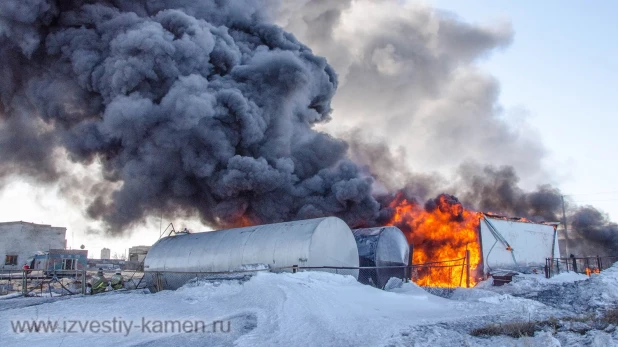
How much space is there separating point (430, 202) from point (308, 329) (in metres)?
18.9

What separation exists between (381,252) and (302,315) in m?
10.4

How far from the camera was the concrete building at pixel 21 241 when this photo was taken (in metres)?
51.0

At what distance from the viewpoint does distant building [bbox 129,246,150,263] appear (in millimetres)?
57597

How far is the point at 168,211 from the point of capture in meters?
27.6

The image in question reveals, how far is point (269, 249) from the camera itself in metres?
18.0

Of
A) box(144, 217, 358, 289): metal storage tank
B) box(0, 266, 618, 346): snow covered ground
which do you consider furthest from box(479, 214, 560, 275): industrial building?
box(144, 217, 358, 289): metal storage tank

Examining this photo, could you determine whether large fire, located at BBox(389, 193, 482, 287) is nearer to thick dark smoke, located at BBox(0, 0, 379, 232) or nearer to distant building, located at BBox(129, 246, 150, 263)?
thick dark smoke, located at BBox(0, 0, 379, 232)

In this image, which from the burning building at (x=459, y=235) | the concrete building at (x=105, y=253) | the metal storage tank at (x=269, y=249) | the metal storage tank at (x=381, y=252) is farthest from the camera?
the concrete building at (x=105, y=253)

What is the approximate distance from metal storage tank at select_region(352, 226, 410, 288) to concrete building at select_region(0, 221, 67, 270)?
43471 mm

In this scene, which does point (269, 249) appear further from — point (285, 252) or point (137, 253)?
point (137, 253)

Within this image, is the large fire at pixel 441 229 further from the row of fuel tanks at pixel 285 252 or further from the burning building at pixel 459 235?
the row of fuel tanks at pixel 285 252

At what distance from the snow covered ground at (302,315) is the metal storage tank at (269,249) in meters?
2.33

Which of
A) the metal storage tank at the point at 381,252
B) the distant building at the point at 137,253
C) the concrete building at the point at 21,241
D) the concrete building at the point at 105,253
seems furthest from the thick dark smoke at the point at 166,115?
the concrete building at the point at 105,253

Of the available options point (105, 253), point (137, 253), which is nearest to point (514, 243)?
point (137, 253)
